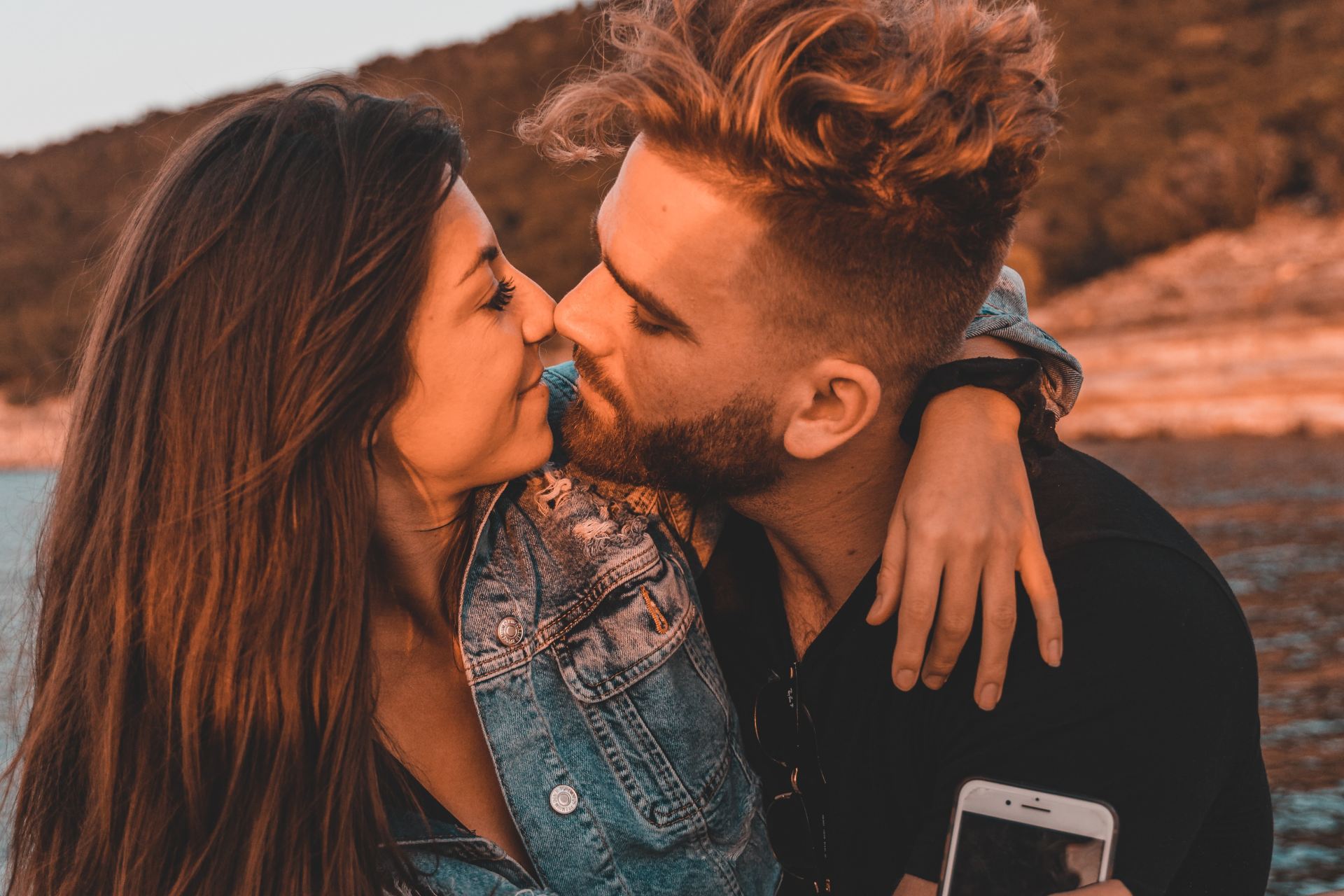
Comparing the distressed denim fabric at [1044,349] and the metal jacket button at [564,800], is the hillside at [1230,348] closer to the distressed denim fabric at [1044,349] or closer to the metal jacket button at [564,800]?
the distressed denim fabric at [1044,349]

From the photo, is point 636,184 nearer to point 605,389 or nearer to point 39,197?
point 605,389

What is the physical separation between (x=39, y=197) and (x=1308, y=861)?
5575cm

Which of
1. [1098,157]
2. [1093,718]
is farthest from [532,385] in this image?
[1098,157]

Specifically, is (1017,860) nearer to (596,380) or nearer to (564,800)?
(564,800)

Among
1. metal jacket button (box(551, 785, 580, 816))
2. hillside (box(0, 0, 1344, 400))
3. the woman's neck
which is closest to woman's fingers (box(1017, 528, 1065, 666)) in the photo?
metal jacket button (box(551, 785, 580, 816))

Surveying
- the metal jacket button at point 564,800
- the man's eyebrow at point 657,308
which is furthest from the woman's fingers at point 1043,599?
the metal jacket button at point 564,800

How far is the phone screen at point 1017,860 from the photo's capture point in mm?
1952

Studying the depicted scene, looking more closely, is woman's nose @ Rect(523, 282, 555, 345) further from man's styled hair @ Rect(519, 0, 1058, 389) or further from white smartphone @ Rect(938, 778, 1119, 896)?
white smartphone @ Rect(938, 778, 1119, 896)

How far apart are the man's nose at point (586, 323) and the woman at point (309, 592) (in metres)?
0.21

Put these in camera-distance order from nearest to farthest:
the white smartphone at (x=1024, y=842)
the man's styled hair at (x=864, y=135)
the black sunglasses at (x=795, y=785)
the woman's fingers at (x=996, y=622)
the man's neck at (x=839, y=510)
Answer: the white smartphone at (x=1024, y=842) < the woman's fingers at (x=996, y=622) < the man's styled hair at (x=864, y=135) < the black sunglasses at (x=795, y=785) < the man's neck at (x=839, y=510)

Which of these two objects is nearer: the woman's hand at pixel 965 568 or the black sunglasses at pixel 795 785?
the woman's hand at pixel 965 568

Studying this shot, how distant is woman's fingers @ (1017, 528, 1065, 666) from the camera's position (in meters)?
2.02

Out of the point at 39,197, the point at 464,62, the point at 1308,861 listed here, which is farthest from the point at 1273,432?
the point at 39,197

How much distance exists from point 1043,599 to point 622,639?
3.07 feet
